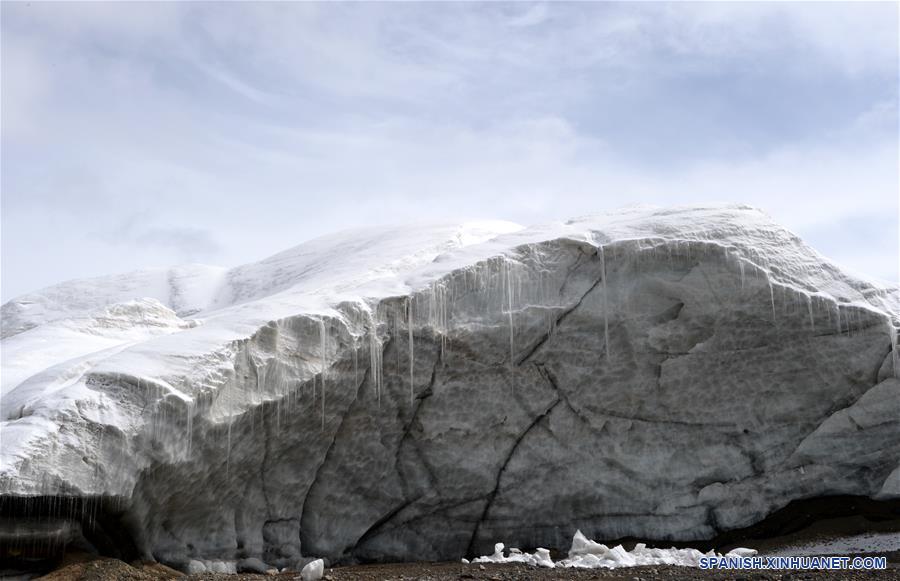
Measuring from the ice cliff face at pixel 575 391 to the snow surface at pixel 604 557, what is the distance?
1.41 metres

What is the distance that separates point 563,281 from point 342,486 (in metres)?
4.67

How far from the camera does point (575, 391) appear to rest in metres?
15.5

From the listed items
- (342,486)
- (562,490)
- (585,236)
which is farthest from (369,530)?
(585,236)

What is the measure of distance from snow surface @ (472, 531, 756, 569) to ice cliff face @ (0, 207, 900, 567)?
4.64 feet

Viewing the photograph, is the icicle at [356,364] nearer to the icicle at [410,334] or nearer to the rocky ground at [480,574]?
the icicle at [410,334]

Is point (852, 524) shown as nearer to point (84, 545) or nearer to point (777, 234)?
point (777, 234)

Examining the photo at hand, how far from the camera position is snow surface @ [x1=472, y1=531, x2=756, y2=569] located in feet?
43.2

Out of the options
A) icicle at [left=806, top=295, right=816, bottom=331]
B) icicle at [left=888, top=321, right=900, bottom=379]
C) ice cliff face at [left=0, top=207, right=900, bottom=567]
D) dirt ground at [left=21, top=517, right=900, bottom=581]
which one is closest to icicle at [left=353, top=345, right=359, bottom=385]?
ice cliff face at [left=0, top=207, right=900, bottom=567]

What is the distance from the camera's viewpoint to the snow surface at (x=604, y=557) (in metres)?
13.2

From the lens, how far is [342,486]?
14.6 meters

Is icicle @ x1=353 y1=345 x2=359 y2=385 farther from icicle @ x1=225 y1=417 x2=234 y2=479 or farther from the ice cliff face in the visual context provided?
icicle @ x1=225 y1=417 x2=234 y2=479

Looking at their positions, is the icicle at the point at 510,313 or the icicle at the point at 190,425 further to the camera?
the icicle at the point at 510,313

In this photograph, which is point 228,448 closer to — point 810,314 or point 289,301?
point 289,301

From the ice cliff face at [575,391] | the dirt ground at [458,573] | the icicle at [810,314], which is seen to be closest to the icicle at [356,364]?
the ice cliff face at [575,391]
